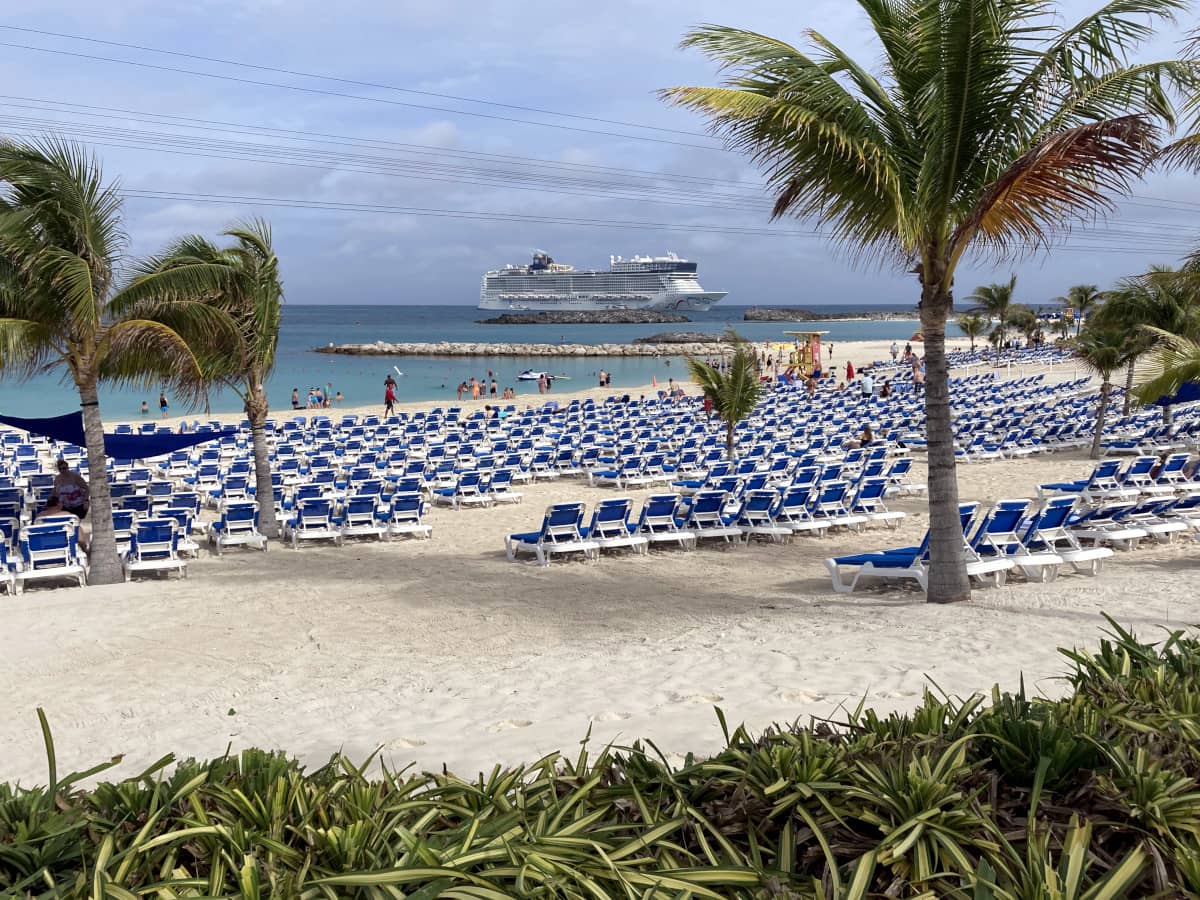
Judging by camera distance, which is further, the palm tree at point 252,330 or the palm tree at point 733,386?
the palm tree at point 733,386

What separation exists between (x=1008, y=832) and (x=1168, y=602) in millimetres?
5949

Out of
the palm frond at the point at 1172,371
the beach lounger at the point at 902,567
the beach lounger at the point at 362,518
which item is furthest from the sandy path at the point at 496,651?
the beach lounger at the point at 362,518

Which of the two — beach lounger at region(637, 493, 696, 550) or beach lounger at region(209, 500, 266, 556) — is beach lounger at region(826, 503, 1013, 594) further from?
beach lounger at region(209, 500, 266, 556)

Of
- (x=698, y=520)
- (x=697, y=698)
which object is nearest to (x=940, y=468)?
(x=697, y=698)

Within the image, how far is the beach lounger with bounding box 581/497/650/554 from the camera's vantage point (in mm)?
11305

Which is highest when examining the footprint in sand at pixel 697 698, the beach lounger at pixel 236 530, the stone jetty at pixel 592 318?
the stone jetty at pixel 592 318

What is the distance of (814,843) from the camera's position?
2.40m

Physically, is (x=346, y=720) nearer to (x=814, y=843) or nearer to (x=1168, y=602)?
(x=814, y=843)

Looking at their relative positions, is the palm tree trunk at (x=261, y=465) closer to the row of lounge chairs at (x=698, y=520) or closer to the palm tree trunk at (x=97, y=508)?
the palm tree trunk at (x=97, y=508)

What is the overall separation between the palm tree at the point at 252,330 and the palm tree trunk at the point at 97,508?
1.81 metres

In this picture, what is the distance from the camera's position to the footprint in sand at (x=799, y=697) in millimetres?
5207

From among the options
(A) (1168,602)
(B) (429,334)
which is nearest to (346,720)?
(A) (1168,602)

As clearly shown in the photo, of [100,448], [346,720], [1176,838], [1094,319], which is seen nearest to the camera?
[1176,838]

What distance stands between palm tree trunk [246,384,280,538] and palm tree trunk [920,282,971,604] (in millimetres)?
8800
